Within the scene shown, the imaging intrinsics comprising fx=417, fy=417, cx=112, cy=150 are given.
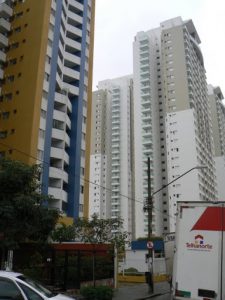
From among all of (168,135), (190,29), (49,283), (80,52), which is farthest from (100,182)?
(49,283)

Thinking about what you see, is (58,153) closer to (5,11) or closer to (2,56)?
(2,56)

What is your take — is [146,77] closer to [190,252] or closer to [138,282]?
[138,282]

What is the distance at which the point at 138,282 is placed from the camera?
3159cm

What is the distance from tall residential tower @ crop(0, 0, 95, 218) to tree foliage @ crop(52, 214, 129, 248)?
77.7ft

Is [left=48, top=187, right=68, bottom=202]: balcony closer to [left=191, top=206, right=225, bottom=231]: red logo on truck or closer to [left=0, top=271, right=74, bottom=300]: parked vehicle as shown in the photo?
[left=191, top=206, right=225, bottom=231]: red logo on truck

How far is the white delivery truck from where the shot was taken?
9.53 meters

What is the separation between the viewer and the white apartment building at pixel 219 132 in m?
118

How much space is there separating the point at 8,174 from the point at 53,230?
12.8 ft

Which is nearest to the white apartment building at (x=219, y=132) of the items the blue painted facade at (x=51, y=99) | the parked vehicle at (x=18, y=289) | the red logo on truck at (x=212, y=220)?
the blue painted facade at (x=51, y=99)

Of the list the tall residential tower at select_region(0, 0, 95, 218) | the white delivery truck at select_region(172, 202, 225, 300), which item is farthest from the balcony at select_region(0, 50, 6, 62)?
the white delivery truck at select_region(172, 202, 225, 300)

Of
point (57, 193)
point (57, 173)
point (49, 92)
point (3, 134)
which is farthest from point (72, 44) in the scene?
point (57, 193)

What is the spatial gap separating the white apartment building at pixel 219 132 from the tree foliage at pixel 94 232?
9836cm

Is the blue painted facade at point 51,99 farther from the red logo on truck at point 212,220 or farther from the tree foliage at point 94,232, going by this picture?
the red logo on truck at point 212,220

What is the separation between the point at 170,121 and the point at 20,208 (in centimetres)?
8162
